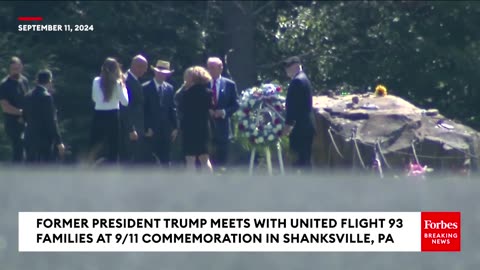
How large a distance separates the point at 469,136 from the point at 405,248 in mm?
7557

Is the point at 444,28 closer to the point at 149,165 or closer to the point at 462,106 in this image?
the point at 462,106

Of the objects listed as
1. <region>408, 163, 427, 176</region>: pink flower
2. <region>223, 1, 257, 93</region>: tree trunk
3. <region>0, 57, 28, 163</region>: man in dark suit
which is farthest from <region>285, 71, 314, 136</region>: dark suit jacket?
<region>223, 1, 257, 93</region>: tree trunk

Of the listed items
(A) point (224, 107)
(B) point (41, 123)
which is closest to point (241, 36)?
(A) point (224, 107)

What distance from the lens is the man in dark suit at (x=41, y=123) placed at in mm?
11719

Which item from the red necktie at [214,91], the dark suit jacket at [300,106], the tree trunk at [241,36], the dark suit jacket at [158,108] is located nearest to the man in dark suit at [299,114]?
the dark suit jacket at [300,106]

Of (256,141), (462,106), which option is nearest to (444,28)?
(462,106)

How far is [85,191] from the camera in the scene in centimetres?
500

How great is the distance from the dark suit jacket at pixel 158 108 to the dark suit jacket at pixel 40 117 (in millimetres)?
966

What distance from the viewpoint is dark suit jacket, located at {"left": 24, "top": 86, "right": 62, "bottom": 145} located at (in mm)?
11727

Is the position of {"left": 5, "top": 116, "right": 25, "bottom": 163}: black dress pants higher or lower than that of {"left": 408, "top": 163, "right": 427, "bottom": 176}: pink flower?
higher

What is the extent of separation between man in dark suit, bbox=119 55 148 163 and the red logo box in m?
6.40

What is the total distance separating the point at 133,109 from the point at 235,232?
646cm

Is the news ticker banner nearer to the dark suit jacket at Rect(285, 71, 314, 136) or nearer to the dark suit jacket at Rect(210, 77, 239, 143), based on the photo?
the dark suit jacket at Rect(285, 71, 314, 136)

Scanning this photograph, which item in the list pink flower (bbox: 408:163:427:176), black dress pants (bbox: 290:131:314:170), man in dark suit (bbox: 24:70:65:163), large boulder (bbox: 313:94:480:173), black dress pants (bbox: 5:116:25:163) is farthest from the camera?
black dress pants (bbox: 5:116:25:163)
